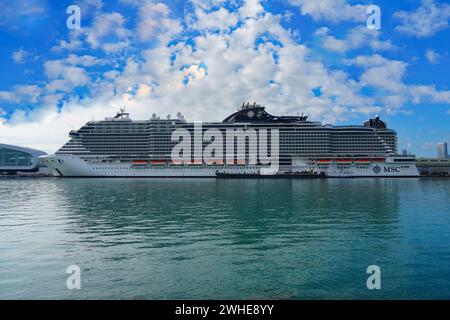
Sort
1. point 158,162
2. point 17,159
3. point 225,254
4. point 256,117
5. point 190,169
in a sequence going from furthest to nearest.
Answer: point 17,159 < point 256,117 < point 158,162 < point 190,169 < point 225,254

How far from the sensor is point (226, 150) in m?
90.8

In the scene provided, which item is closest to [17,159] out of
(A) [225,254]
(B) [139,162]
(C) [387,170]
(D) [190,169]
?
(B) [139,162]

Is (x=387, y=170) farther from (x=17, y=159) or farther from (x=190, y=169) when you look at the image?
(x=17, y=159)

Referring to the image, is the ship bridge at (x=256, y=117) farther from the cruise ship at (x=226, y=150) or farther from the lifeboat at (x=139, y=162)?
the lifeboat at (x=139, y=162)

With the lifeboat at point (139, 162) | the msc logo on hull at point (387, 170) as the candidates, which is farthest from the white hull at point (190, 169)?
the lifeboat at point (139, 162)

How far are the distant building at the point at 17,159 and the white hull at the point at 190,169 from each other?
63.0m

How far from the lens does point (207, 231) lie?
18.6 m

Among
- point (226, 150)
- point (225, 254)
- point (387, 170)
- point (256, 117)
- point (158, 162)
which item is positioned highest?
point (256, 117)

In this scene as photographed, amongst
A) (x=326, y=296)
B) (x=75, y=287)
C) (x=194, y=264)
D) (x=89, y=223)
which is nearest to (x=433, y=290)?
(x=326, y=296)

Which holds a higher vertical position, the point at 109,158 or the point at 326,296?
the point at 109,158

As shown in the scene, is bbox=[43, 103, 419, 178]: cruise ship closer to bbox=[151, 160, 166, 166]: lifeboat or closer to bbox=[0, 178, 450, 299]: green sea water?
bbox=[151, 160, 166, 166]: lifeboat

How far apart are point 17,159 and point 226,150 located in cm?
10520
